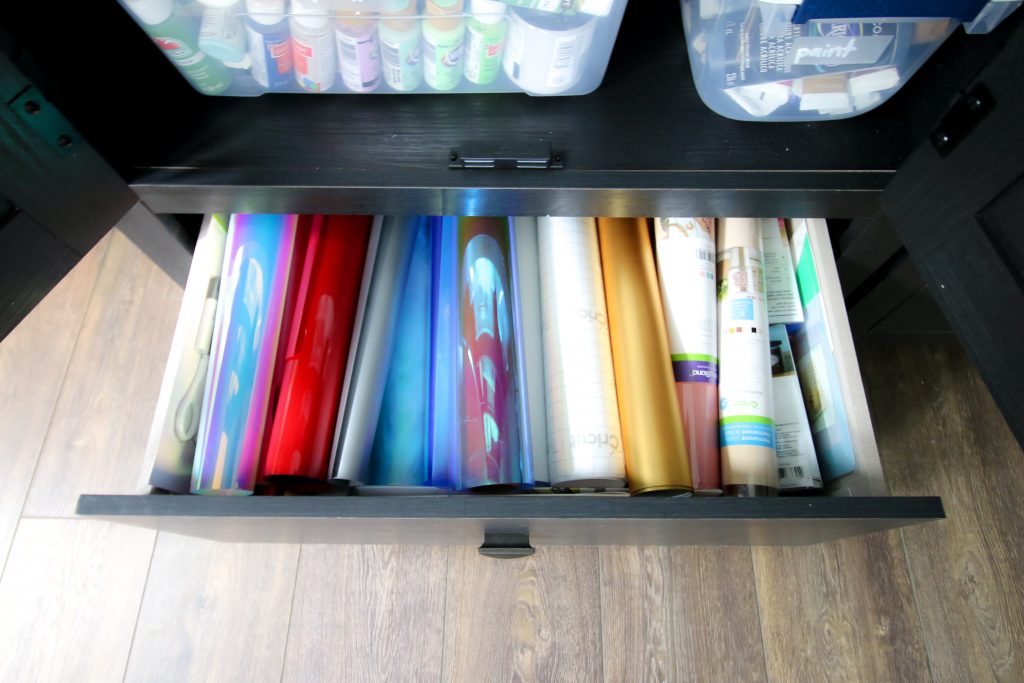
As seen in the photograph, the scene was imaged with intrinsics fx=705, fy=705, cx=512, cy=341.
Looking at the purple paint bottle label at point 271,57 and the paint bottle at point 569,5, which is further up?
the purple paint bottle label at point 271,57

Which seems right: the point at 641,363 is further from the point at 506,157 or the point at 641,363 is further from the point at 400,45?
the point at 400,45

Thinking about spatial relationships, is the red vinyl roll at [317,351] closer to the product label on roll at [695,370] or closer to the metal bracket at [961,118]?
the product label on roll at [695,370]

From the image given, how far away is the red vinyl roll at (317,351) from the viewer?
679 mm

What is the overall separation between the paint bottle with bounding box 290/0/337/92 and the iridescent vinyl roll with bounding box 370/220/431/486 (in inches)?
8.3

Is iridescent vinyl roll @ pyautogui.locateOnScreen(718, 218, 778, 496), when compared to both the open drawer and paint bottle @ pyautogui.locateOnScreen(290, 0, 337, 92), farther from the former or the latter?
paint bottle @ pyautogui.locateOnScreen(290, 0, 337, 92)

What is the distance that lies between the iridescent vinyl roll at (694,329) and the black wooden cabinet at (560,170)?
6cm

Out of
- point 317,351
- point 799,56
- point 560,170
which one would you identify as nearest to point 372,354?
point 317,351

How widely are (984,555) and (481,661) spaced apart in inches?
26.2

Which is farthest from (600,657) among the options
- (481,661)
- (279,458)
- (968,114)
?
(968,114)

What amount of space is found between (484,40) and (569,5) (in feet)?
0.28

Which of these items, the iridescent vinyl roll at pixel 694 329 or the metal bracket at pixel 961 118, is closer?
the metal bracket at pixel 961 118

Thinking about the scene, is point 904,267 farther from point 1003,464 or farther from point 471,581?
point 471,581

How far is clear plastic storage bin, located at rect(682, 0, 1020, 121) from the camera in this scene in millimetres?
622

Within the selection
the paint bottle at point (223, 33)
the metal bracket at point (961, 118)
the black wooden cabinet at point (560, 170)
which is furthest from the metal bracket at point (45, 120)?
the metal bracket at point (961, 118)
